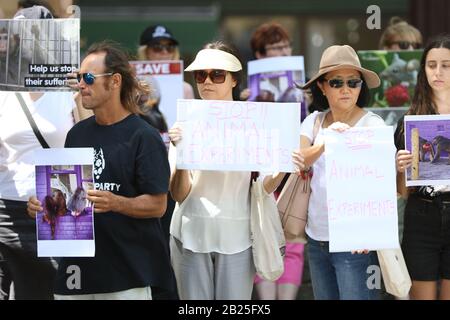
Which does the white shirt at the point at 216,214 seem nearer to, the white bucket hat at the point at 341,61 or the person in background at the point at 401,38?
the white bucket hat at the point at 341,61

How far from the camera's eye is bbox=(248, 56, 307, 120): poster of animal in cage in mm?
6562

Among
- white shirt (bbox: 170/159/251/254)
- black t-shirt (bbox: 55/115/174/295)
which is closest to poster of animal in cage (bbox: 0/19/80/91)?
black t-shirt (bbox: 55/115/174/295)

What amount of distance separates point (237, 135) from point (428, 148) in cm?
101

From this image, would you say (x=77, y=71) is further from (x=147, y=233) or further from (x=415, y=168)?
(x=415, y=168)

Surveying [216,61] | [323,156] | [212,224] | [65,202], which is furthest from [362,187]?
[65,202]

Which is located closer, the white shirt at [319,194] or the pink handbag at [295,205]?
the white shirt at [319,194]

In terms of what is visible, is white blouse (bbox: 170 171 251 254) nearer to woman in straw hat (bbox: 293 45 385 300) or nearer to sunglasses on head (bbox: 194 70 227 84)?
woman in straw hat (bbox: 293 45 385 300)

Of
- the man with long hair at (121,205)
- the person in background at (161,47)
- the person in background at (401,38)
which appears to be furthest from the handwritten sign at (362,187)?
the person in background at (161,47)

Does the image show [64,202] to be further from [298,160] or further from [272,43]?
[272,43]

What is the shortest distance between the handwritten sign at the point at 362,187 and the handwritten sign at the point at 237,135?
0.25 m

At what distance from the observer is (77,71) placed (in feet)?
17.3

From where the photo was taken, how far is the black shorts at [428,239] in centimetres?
511
